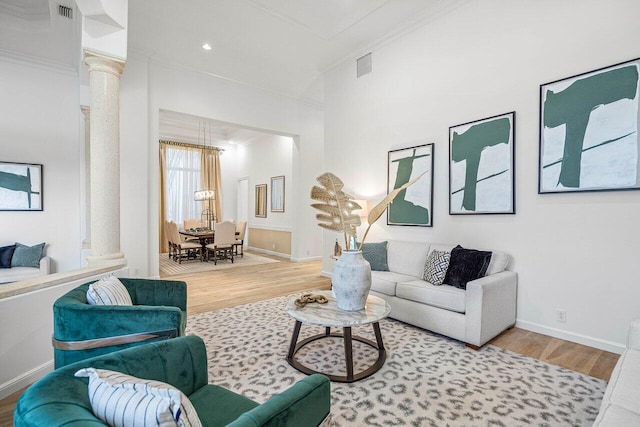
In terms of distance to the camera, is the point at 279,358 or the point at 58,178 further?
the point at 58,178

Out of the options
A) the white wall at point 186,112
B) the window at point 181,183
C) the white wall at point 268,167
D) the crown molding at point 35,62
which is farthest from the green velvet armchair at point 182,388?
the window at point 181,183

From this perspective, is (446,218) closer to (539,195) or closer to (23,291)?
(539,195)

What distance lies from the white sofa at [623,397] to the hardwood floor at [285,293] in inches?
38.6

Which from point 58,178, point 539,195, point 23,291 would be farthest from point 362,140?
point 58,178

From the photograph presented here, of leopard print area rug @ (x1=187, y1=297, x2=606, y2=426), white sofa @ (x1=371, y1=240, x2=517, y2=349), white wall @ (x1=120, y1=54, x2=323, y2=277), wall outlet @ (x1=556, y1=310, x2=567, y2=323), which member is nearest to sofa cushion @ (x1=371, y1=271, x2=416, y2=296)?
white sofa @ (x1=371, y1=240, x2=517, y2=349)

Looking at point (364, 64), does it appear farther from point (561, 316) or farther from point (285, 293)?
point (561, 316)

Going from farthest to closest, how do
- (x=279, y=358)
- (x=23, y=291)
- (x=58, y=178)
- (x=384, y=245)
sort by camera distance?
(x=58, y=178) → (x=384, y=245) → (x=279, y=358) → (x=23, y=291)

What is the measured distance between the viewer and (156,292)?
2461mm

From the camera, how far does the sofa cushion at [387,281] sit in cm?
352

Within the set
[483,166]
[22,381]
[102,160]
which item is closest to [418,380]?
[483,166]

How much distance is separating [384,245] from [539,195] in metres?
1.87

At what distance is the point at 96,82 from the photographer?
3.16 m

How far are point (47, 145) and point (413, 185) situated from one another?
5.90m

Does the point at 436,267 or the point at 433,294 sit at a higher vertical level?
the point at 436,267
